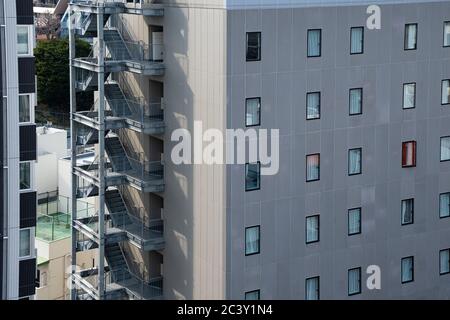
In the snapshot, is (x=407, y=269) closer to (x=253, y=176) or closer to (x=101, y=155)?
(x=253, y=176)

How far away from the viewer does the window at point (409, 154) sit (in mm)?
45141

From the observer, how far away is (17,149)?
35375 millimetres

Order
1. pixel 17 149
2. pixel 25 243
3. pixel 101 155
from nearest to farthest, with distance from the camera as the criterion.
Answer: pixel 17 149
pixel 25 243
pixel 101 155

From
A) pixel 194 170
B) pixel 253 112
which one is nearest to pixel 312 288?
pixel 194 170

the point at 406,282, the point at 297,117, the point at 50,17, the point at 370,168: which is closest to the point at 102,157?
the point at 297,117

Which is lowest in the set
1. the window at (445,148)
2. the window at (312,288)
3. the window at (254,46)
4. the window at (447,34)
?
the window at (312,288)

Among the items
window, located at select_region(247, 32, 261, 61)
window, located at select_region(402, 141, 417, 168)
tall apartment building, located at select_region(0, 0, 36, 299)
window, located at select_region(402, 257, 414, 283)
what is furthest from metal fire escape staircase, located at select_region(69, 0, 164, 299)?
window, located at select_region(402, 257, 414, 283)

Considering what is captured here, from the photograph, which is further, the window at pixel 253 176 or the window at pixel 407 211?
the window at pixel 407 211

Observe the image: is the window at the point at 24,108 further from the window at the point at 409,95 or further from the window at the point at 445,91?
the window at the point at 445,91

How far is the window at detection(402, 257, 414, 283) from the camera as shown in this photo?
46.2 meters

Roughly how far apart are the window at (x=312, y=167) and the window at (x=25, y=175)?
12072mm

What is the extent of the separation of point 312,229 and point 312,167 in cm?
271

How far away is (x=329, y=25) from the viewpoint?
4159 cm

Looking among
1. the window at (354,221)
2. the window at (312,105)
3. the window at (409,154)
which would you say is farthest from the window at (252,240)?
the window at (409,154)
